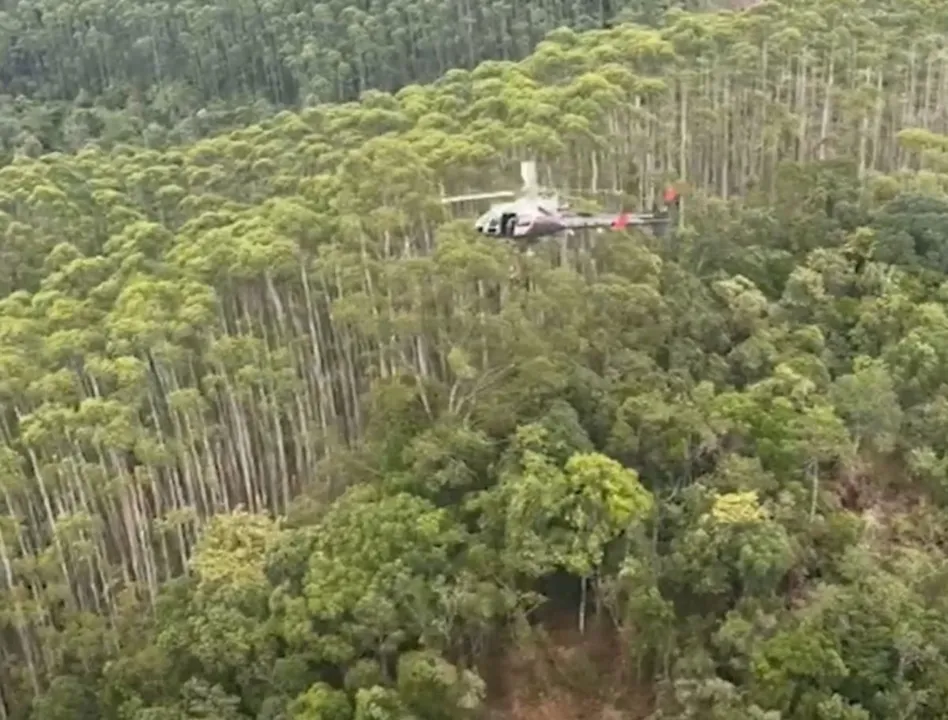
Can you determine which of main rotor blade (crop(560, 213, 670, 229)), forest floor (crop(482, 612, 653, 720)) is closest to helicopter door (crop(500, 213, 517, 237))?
main rotor blade (crop(560, 213, 670, 229))

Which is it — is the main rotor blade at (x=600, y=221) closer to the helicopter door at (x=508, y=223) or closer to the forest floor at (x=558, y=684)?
the helicopter door at (x=508, y=223)

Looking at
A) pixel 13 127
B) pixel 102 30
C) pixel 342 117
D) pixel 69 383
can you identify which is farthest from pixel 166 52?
pixel 69 383

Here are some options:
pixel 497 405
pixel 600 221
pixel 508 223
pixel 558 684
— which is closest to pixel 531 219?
pixel 508 223

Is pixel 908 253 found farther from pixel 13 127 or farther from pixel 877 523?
pixel 13 127

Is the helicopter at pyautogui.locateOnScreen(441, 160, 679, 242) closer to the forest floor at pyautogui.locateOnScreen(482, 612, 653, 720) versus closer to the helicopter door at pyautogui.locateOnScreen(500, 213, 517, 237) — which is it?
the helicopter door at pyautogui.locateOnScreen(500, 213, 517, 237)

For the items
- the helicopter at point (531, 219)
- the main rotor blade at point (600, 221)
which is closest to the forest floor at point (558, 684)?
the helicopter at point (531, 219)
